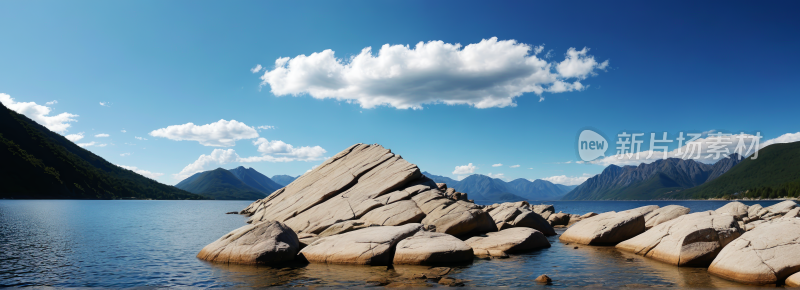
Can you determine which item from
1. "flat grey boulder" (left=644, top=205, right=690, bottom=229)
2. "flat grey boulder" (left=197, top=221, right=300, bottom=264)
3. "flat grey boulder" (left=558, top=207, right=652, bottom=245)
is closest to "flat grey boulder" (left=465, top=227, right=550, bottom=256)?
"flat grey boulder" (left=558, top=207, right=652, bottom=245)

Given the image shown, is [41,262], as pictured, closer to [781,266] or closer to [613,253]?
[613,253]

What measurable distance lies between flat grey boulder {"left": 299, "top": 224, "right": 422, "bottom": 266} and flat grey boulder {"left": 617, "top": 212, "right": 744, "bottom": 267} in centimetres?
1337

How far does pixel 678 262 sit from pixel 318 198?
29.0 m

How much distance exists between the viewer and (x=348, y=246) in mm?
22172

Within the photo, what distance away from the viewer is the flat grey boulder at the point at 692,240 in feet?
66.3

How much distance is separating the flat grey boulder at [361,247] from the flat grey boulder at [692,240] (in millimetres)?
13366

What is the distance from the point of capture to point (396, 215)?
98.7ft

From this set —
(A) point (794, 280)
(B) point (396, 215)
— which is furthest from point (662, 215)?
(B) point (396, 215)

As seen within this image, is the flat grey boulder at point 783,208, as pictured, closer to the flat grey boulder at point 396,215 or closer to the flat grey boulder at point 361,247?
the flat grey boulder at point 396,215

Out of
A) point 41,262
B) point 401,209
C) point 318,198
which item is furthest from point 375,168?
point 41,262

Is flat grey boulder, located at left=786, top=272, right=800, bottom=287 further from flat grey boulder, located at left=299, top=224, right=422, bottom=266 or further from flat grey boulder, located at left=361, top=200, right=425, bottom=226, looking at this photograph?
flat grey boulder, located at left=361, top=200, right=425, bottom=226

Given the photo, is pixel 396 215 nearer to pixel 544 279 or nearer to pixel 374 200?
pixel 374 200

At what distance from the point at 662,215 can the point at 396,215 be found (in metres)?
23.7

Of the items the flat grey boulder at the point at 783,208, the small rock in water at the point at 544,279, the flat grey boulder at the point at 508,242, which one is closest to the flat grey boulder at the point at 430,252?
the flat grey boulder at the point at 508,242
